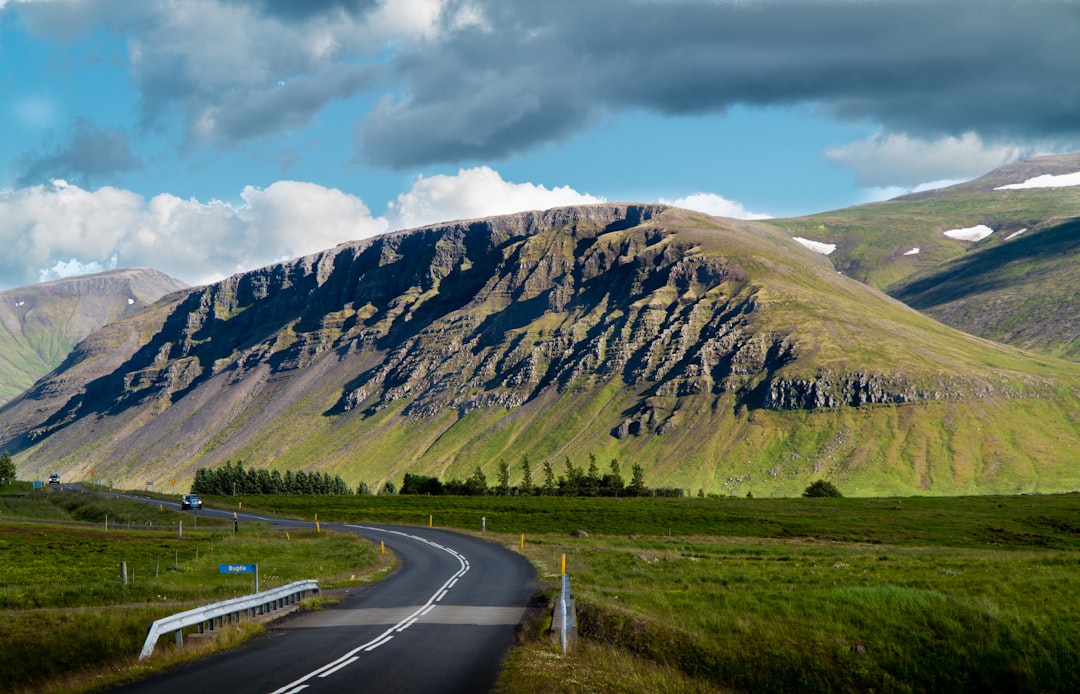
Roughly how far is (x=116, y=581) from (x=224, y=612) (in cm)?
1834

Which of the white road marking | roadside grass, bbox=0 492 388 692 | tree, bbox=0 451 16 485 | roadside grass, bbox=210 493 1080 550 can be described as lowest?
roadside grass, bbox=210 493 1080 550

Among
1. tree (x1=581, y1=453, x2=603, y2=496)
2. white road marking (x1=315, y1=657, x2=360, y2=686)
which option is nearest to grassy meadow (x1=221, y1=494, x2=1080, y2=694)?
white road marking (x1=315, y1=657, x2=360, y2=686)

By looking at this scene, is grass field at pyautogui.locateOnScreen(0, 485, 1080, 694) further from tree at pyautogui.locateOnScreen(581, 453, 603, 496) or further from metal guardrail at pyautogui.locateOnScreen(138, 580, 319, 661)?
tree at pyautogui.locateOnScreen(581, 453, 603, 496)

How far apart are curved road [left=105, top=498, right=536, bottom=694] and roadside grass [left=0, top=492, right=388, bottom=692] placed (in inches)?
65.9

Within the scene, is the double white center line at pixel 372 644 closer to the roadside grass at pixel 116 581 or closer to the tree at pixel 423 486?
the roadside grass at pixel 116 581

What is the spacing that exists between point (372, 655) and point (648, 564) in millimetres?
31398

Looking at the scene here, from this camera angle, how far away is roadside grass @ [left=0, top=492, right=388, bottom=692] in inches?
922

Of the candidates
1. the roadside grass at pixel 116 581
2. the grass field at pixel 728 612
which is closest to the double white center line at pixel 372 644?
the roadside grass at pixel 116 581

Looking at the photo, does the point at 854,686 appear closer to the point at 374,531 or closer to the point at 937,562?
the point at 937,562

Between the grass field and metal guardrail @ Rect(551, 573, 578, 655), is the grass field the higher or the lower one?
the lower one

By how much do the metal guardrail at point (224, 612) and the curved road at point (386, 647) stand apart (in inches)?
40.6

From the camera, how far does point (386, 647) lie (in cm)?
2472

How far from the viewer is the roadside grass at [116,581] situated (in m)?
23.4

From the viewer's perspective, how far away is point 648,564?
52.6 meters
